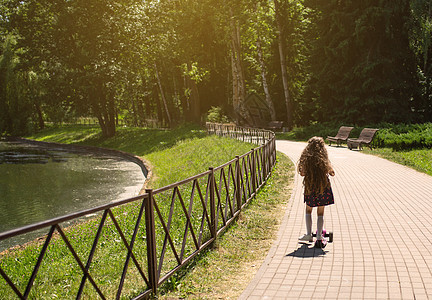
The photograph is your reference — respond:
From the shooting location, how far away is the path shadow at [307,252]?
6.95 metres

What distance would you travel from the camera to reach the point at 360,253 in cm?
688

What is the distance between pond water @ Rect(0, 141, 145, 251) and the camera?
1441 centimetres

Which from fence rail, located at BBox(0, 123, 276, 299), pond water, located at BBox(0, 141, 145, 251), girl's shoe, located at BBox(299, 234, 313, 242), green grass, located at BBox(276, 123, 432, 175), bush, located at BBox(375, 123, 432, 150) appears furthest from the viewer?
bush, located at BBox(375, 123, 432, 150)

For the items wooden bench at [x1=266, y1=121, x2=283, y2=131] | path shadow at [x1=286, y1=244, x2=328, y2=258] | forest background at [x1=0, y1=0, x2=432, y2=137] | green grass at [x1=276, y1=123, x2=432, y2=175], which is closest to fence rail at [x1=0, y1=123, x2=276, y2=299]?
path shadow at [x1=286, y1=244, x2=328, y2=258]

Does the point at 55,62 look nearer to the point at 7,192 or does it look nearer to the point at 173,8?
the point at 173,8

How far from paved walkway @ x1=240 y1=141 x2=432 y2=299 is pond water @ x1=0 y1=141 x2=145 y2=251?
23.8 ft

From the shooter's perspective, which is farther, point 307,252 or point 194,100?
point 194,100

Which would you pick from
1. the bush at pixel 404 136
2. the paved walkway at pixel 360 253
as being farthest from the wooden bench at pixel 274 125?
the paved walkway at pixel 360 253

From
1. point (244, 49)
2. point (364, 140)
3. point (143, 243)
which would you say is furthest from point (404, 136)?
point (244, 49)

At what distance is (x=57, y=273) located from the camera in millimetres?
7238

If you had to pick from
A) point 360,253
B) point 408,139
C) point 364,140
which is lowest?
point 360,253

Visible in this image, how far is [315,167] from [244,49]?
142 ft

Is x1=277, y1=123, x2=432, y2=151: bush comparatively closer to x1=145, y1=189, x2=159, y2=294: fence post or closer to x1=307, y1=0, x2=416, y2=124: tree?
x1=307, y1=0, x2=416, y2=124: tree

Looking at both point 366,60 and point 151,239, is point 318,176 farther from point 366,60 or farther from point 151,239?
point 366,60
